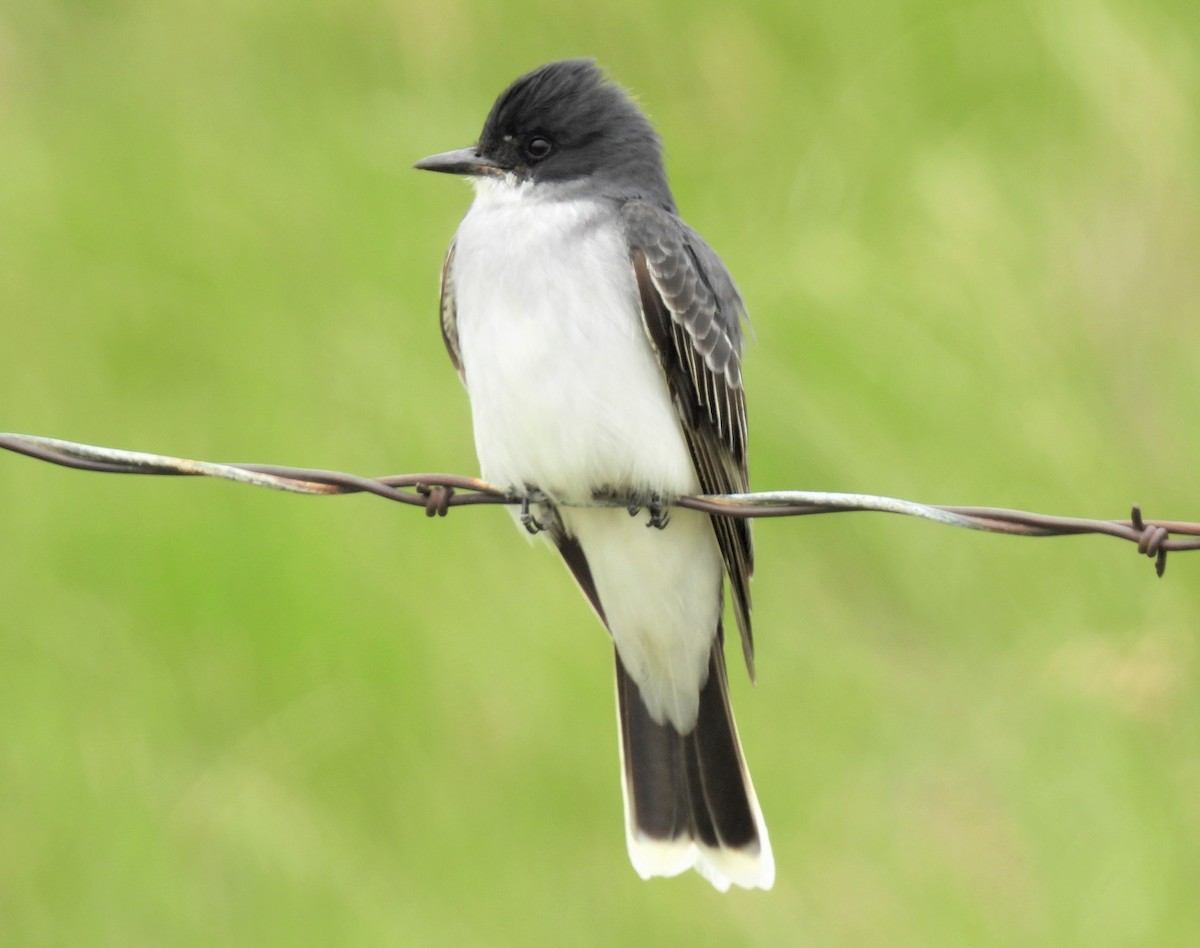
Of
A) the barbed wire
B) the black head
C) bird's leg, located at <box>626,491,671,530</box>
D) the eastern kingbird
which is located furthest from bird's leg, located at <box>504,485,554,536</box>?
the black head

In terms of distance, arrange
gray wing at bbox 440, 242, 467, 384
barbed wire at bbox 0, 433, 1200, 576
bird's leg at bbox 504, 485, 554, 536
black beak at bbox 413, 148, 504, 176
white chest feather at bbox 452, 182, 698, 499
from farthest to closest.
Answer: black beak at bbox 413, 148, 504, 176
gray wing at bbox 440, 242, 467, 384
bird's leg at bbox 504, 485, 554, 536
white chest feather at bbox 452, 182, 698, 499
barbed wire at bbox 0, 433, 1200, 576

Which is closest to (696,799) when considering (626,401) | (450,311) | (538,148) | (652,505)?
(652,505)

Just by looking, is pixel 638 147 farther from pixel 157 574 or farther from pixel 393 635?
pixel 157 574

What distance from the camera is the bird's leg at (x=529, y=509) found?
15.7 ft

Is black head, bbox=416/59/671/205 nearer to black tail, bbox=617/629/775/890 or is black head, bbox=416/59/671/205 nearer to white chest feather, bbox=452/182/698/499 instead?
white chest feather, bbox=452/182/698/499

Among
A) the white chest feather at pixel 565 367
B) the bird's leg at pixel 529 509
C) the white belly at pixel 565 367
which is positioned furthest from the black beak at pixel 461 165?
the bird's leg at pixel 529 509

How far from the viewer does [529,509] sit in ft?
16.3

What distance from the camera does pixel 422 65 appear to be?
878cm

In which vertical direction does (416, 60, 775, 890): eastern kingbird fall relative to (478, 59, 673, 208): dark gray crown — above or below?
below

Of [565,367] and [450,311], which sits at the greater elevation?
[450,311]

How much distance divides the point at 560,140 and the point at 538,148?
0.22ft

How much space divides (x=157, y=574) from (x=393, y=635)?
1021 millimetres

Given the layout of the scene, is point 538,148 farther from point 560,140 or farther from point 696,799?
point 696,799

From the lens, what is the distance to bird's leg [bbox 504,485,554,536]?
4.79 metres
